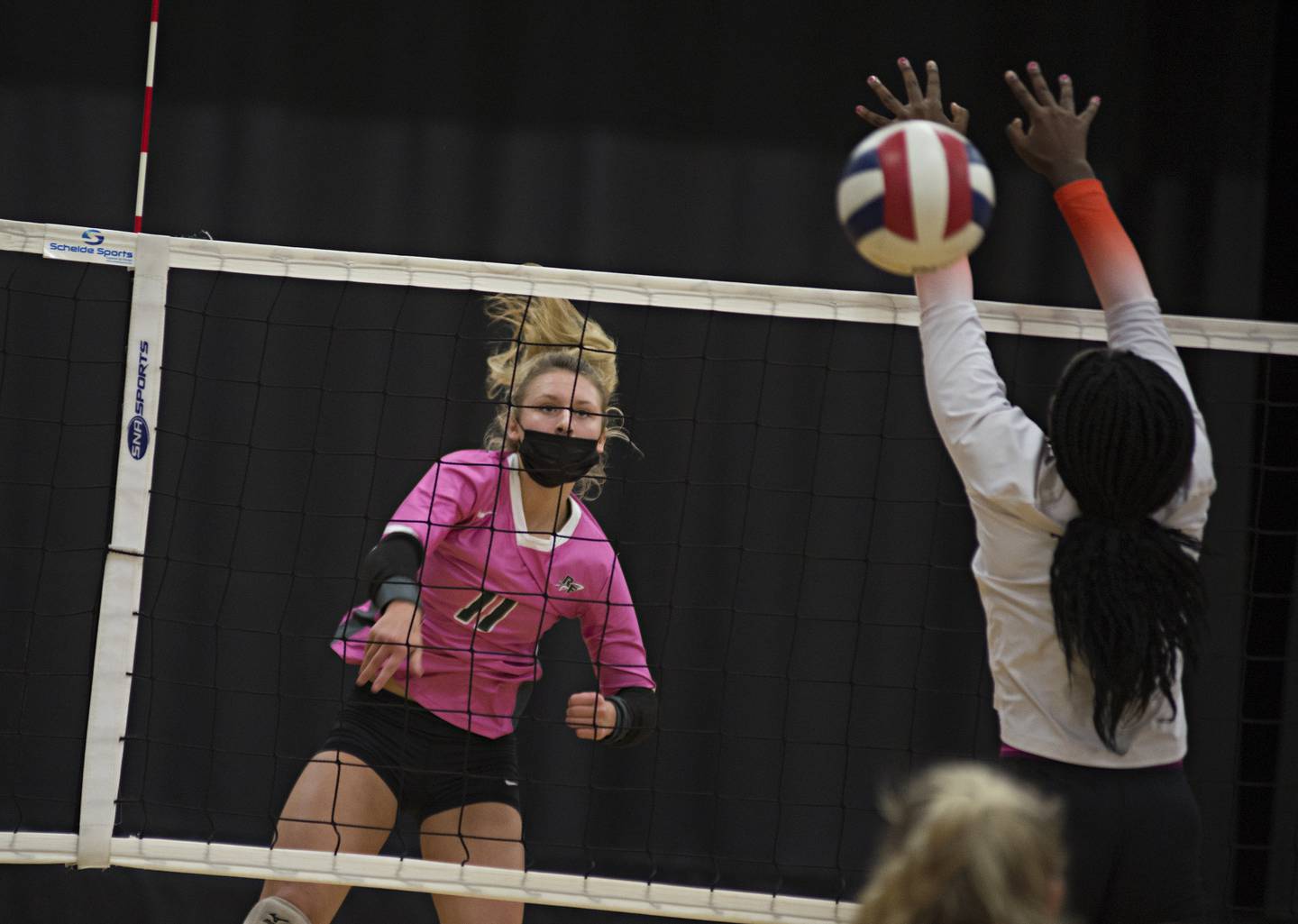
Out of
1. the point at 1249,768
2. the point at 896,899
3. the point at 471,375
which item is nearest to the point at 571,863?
the point at 471,375

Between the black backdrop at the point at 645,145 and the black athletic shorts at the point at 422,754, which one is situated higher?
the black backdrop at the point at 645,145

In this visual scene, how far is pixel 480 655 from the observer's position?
127 inches

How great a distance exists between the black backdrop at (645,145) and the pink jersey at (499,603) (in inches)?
45.9

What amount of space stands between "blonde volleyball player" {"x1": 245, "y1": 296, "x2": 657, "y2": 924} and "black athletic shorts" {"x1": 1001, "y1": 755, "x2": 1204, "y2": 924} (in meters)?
1.20

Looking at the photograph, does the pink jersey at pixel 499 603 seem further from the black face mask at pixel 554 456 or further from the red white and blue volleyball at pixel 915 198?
the red white and blue volleyball at pixel 915 198

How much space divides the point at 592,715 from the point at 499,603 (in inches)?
16.5

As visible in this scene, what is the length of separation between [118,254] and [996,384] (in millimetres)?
2154

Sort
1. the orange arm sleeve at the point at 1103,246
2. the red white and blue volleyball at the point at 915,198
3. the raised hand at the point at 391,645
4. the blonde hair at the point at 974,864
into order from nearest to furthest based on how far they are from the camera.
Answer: the blonde hair at the point at 974,864
the red white and blue volleyball at the point at 915,198
the orange arm sleeve at the point at 1103,246
the raised hand at the point at 391,645

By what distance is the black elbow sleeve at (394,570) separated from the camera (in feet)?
Result: 9.18

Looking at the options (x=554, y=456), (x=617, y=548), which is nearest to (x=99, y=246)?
(x=554, y=456)

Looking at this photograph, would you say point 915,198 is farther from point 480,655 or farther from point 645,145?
point 645,145

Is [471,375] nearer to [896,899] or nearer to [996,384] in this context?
[996,384]

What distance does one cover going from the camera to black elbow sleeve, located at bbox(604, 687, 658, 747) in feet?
10.1

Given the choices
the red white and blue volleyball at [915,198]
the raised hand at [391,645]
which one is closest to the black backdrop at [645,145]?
the raised hand at [391,645]
